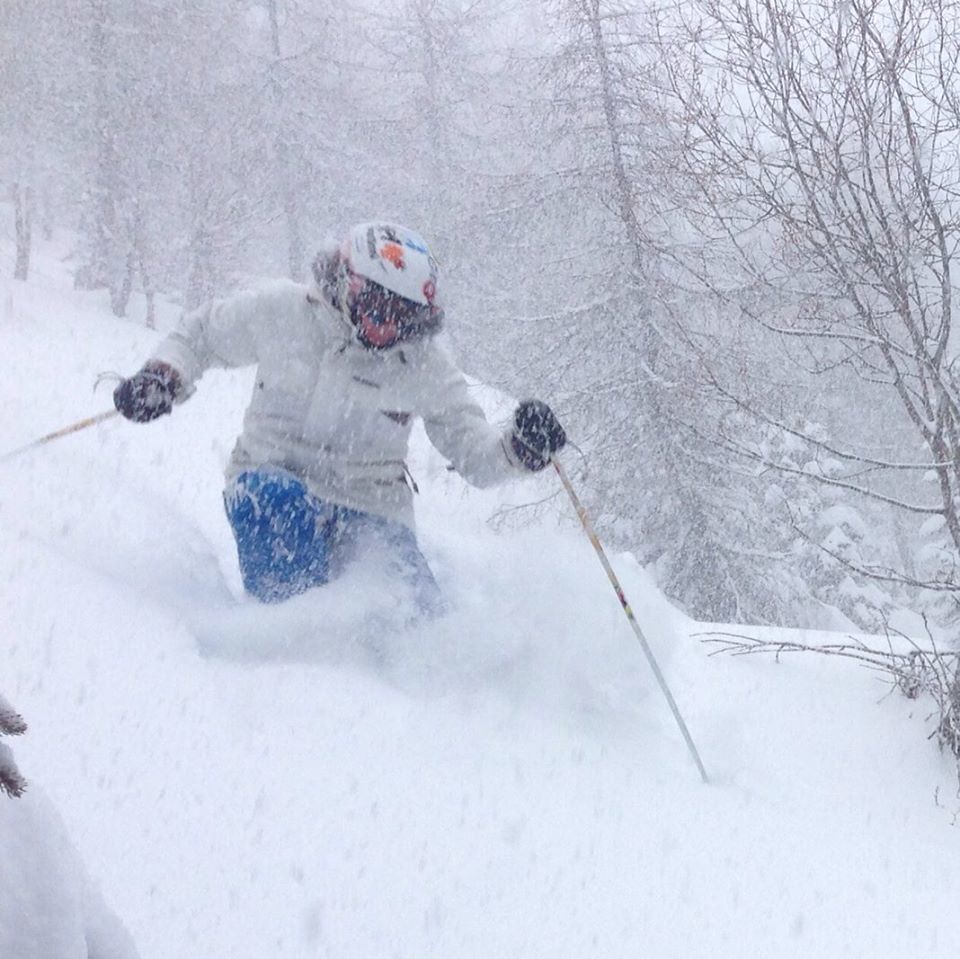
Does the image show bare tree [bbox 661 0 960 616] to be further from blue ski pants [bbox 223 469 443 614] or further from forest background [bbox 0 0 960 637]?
blue ski pants [bbox 223 469 443 614]

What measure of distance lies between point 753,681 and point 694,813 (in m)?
2.04

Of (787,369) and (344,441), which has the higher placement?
(787,369)

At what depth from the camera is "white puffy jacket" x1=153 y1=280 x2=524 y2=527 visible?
4160 mm

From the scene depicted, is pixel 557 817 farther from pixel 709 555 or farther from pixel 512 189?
pixel 512 189

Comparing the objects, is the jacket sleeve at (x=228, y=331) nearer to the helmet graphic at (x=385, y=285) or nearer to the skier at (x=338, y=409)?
the skier at (x=338, y=409)

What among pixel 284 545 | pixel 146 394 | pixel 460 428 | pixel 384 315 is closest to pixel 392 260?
pixel 384 315

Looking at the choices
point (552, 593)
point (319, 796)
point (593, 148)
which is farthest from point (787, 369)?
point (319, 796)

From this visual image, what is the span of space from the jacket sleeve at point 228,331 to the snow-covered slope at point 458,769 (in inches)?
38.4

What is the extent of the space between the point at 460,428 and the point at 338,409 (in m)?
0.59

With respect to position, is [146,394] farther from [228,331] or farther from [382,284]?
[382,284]

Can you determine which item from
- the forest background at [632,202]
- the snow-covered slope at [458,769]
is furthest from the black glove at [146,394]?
the forest background at [632,202]

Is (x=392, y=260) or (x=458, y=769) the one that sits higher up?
(x=392, y=260)

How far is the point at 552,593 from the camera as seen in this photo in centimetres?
443

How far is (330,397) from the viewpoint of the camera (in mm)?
4188
